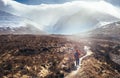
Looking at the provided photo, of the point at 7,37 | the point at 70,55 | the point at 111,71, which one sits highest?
the point at 7,37

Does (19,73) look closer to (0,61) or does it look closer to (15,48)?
(0,61)

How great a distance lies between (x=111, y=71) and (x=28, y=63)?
24591 mm

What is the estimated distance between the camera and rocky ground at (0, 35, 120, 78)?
61.0 meters

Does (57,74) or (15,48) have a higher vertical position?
(15,48)

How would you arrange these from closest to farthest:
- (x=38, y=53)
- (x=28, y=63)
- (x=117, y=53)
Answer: (x=28, y=63) → (x=38, y=53) → (x=117, y=53)

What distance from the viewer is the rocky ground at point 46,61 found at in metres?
61.0

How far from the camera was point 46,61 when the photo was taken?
67.4 m

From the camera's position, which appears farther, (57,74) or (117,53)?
(117,53)

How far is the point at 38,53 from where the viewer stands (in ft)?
241

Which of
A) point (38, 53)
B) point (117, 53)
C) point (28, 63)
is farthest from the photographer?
point (117, 53)

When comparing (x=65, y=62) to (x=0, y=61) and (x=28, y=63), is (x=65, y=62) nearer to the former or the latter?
(x=28, y=63)

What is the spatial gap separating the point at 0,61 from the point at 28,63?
27.9ft

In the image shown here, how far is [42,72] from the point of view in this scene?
61.2 meters

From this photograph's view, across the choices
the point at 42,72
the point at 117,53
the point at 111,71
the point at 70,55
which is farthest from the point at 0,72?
the point at 117,53
